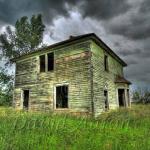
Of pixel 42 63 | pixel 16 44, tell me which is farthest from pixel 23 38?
pixel 42 63

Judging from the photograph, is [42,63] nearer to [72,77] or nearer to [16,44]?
[72,77]

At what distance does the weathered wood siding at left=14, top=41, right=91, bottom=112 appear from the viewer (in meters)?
15.4

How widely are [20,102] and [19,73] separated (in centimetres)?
297

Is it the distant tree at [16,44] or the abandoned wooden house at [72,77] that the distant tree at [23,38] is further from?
the abandoned wooden house at [72,77]

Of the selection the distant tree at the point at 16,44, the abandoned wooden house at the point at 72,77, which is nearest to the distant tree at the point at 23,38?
the distant tree at the point at 16,44

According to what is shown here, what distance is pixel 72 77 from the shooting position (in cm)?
1619

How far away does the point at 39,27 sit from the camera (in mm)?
36812

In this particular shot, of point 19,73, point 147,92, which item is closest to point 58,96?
point 19,73

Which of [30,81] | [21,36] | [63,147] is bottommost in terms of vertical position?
[63,147]

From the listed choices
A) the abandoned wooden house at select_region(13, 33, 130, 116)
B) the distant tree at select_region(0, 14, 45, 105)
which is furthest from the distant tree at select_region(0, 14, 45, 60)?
the abandoned wooden house at select_region(13, 33, 130, 116)

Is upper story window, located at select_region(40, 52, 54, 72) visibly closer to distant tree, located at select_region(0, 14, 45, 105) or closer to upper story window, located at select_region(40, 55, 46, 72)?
upper story window, located at select_region(40, 55, 46, 72)

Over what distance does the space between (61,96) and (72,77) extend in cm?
235

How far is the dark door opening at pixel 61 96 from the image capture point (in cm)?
1731

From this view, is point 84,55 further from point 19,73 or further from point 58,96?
point 19,73
